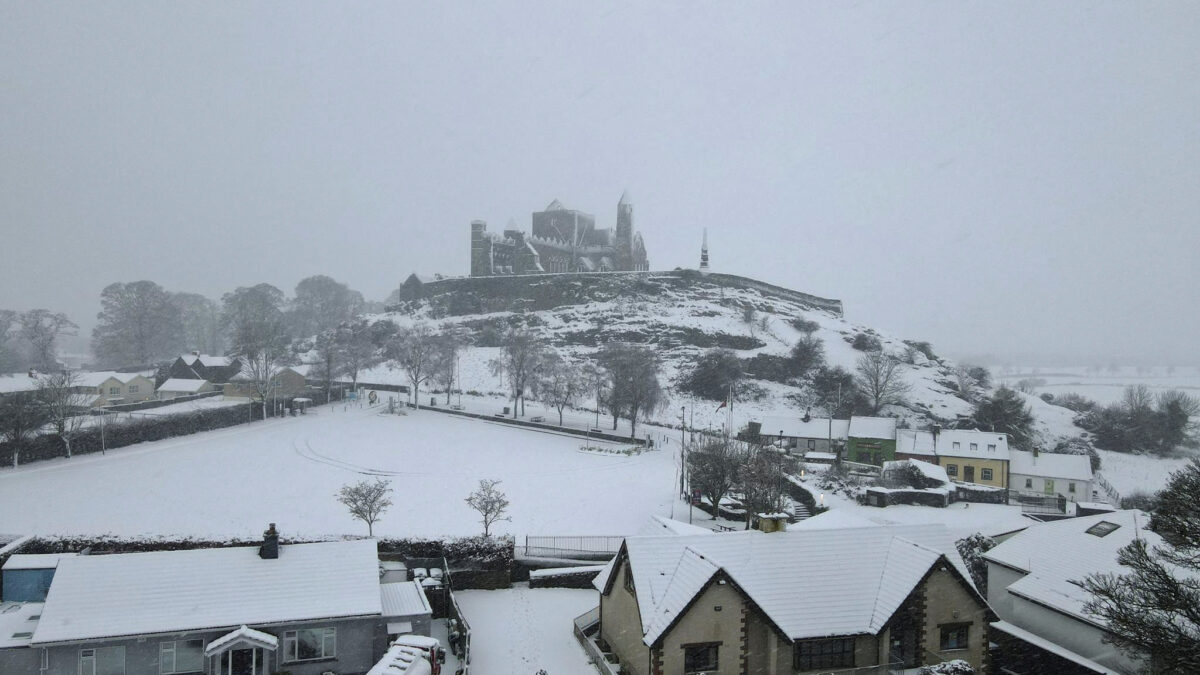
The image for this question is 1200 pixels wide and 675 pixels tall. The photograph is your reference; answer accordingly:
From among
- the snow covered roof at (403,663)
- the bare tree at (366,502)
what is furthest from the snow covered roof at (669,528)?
the bare tree at (366,502)

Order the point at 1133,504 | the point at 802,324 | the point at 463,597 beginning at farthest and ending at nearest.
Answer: the point at 802,324, the point at 1133,504, the point at 463,597

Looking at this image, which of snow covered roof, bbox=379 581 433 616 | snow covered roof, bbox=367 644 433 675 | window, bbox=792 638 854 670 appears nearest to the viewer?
snow covered roof, bbox=367 644 433 675

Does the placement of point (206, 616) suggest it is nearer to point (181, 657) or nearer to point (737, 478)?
point (181, 657)

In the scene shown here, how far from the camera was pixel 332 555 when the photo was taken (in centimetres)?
1688

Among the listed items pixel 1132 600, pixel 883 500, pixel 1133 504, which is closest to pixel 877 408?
pixel 1133 504

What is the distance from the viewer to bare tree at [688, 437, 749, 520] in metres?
29.9

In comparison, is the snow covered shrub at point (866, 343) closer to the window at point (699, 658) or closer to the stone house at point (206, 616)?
the window at point (699, 658)

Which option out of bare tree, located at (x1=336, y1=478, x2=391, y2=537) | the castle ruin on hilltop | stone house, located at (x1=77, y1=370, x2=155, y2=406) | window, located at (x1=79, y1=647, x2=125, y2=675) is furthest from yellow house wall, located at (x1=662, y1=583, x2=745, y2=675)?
the castle ruin on hilltop

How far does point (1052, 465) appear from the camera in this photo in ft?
129

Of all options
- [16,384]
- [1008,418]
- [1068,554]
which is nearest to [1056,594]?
[1068,554]

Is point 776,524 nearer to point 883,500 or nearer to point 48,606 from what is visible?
point 48,606

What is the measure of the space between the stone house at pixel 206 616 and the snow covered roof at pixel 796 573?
6185mm

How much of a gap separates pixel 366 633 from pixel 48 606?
6618 millimetres

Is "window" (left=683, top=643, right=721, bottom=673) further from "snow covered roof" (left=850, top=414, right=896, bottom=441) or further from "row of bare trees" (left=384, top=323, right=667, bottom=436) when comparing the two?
"snow covered roof" (left=850, top=414, right=896, bottom=441)
